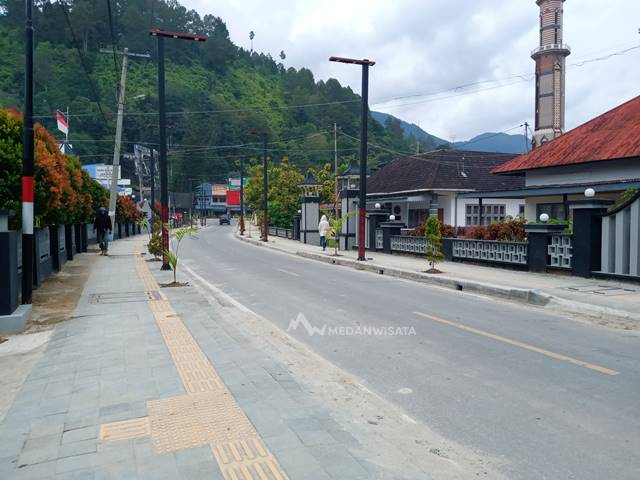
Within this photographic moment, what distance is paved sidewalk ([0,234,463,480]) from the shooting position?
372 cm

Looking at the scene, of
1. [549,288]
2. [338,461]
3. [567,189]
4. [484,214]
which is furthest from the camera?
[484,214]

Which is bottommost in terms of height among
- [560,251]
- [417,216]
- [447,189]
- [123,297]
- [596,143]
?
[123,297]

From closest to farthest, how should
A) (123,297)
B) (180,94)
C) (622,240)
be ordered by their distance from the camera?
1. (123,297)
2. (622,240)
3. (180,94)

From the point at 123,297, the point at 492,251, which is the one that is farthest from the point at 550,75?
the point at 123,297

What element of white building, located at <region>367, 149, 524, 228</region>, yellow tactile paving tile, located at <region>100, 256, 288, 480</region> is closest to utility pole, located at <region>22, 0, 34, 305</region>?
yellow tactile paving tile, located at <region>100, 256, 288, 480</region>

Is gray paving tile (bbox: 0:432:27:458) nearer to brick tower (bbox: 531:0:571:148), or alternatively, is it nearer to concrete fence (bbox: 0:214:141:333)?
concrete fence (bbox: 0:214:141:333)

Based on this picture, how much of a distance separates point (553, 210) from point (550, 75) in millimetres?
57595

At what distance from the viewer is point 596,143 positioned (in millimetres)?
20078

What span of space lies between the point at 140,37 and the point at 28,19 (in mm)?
87524

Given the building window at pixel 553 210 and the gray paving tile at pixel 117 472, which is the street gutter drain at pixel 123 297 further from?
the building window at pixel 553 210

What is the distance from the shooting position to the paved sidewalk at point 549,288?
9.59 metres

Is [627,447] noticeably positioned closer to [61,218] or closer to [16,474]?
[16,474]

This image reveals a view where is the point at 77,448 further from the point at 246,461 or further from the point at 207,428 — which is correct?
the point at 246,461

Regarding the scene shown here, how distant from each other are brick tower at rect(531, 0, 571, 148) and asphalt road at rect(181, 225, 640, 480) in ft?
219
